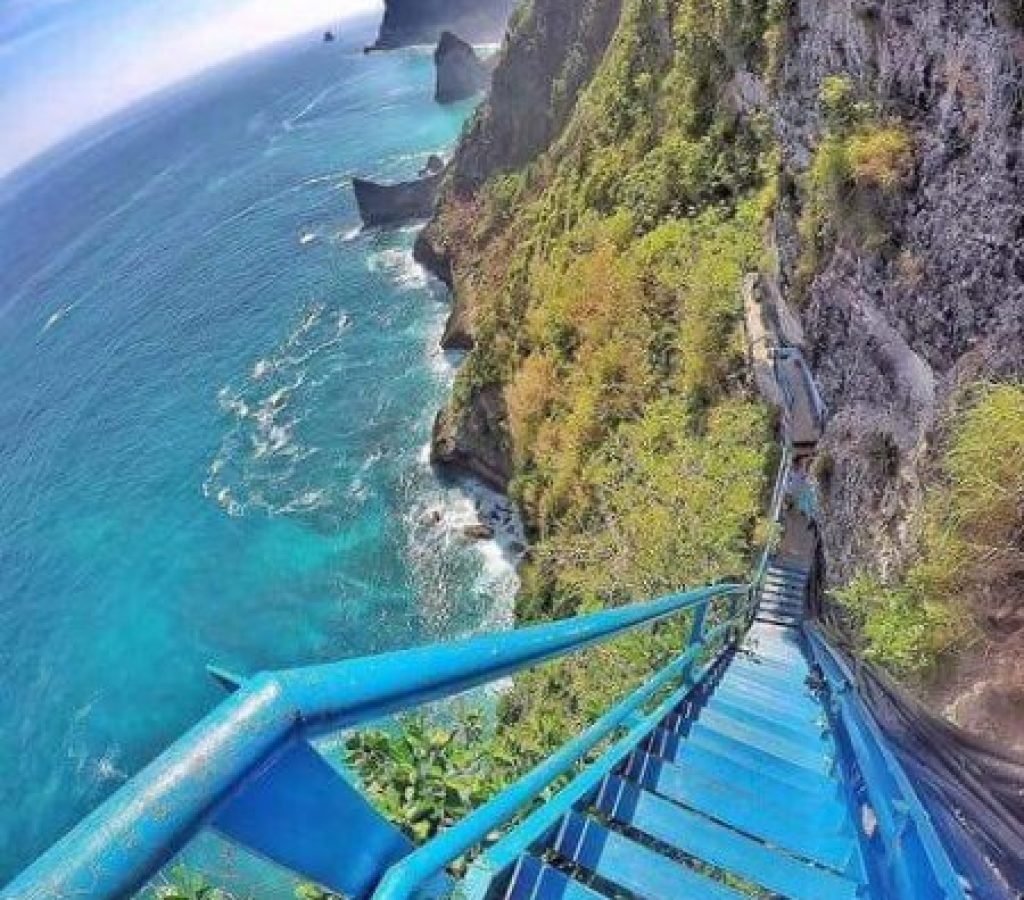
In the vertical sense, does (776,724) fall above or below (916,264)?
below

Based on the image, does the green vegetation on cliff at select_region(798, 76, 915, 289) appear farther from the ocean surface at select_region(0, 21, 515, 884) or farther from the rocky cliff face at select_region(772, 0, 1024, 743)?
the ocean surface at select_region(0, 21, 515, 884)

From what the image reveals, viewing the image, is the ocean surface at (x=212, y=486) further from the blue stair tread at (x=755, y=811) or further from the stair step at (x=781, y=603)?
the blue stair tread at (x=755, y=811)

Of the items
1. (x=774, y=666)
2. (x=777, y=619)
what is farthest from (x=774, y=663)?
(x=777, y=619)

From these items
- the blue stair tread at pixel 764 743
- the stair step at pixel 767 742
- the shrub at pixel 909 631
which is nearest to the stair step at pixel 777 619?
the shrub at pixel 909 631

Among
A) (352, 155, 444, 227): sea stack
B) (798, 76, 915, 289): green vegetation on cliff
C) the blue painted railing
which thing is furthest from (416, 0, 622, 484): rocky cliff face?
the blue painted railing

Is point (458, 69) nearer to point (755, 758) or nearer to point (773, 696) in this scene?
point (773, 696)
